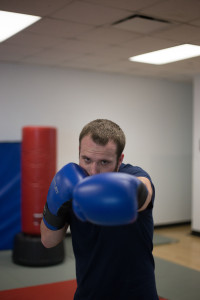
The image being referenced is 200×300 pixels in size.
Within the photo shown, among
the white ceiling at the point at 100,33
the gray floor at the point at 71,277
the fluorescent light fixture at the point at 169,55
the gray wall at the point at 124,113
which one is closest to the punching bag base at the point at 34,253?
the gray floor at the point at 71,277

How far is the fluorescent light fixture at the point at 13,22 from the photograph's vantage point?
10.4 ft

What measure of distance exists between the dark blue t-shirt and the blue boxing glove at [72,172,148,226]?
32 centimetres

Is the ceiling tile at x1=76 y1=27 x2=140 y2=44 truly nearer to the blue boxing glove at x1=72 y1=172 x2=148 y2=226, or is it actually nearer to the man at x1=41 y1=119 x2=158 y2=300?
the man at x1=41 y1=119 x2=158 y2=300

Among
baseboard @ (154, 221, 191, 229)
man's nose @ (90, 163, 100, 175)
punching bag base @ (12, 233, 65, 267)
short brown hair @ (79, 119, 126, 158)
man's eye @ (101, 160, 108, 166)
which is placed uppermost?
short brown hair @ (79, 119, 126, 158)

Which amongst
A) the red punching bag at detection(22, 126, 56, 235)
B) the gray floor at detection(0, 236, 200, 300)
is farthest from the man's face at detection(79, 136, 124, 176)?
the red punching bag at detection(22, 126, 56, 235)

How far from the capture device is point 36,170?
4508 millimetres

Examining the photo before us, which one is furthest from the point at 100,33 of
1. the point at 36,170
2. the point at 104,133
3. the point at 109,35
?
the point at 104,133

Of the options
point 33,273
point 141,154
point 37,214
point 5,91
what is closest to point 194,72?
point 141,154

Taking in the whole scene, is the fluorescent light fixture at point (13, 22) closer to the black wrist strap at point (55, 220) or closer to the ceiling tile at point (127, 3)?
the ceiling tile at point (127, 3)

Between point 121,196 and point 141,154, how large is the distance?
5413 millimetres

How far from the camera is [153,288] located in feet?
4.41

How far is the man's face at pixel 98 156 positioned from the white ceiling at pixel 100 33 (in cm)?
176

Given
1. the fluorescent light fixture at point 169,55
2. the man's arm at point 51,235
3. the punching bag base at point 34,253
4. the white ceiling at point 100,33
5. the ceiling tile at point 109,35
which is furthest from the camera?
the punching bag base at point 34,253

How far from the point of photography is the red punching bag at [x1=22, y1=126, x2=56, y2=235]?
14.8 feet
